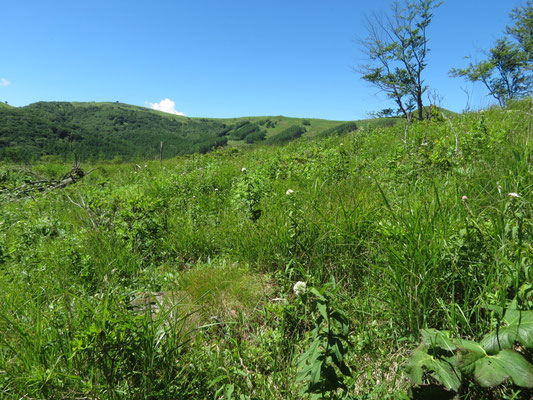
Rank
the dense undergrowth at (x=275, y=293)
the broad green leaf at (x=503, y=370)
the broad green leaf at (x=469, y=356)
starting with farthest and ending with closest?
the dense undergrowth at (x=275, y=293) < the broad green leaf at (x=469, y=356) < the broad green leaf at (x=503, y=370)

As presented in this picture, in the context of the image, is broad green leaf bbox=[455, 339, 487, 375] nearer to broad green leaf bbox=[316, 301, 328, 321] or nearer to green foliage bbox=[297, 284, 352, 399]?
green foliage bbox=[297, 284, 352, 399]

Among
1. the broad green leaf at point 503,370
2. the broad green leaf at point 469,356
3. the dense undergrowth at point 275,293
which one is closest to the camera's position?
the broad green leaf at point 503,370

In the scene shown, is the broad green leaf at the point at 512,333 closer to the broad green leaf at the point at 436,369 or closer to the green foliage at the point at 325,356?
the broad green leaf at the point at 436,369

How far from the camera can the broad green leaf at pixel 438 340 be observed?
50.5 inches

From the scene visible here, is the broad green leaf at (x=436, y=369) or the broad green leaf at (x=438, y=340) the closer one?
the broad green leaf at (x=436, y=369)

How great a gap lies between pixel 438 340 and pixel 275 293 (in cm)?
135

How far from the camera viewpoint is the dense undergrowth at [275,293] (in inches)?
56.5

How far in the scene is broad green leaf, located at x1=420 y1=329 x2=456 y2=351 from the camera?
50.5 inches

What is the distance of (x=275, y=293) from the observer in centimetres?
245

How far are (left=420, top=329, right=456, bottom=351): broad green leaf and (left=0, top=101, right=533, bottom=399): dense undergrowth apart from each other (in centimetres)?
4

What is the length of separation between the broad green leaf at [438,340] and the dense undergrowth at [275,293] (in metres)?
0.04

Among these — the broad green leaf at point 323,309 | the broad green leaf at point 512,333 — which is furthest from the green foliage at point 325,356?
the broad green leaf at point 512,333

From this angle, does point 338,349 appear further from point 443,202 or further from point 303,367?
point 443,202

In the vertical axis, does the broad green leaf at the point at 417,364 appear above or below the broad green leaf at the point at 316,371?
below
